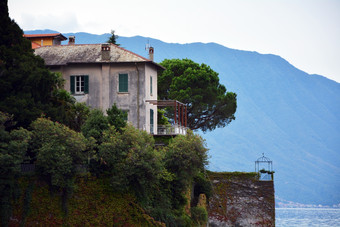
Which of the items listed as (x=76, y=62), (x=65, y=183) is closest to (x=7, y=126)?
(x=65, y=183)

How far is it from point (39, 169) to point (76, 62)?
1674cm

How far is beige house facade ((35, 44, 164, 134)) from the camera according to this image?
4850 centimetres

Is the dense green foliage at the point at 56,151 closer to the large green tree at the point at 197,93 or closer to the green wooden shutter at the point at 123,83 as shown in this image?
the green wooden shutter at the point at 123,83

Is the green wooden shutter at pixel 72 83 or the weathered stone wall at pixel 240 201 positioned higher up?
the green wooden shutter at pixel 72 83

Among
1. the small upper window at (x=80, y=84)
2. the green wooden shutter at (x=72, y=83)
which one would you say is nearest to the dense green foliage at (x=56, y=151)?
the small upper window at (x=80, y=84)

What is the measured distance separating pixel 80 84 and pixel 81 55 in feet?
8.07

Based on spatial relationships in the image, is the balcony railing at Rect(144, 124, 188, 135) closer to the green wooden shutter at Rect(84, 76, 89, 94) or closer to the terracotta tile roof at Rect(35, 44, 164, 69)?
the terracotta tile roof at Rect(35, 44, 164, 69)

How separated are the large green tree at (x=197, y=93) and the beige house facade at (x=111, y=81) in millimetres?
20103

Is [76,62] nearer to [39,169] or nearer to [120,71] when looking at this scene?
[120,71]

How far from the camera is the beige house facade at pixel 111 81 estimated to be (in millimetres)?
48500

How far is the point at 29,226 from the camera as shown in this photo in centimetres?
3247

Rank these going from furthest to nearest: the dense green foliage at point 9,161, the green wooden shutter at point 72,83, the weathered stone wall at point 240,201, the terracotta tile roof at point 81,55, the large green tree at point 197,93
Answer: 1. the large green tree at point 197,93
2. the weathered stone wall at point 240,201
3. the green wooden shutter at point 72,83
4. the terracotta tile roof at point 81,55
5. the dense green foliage at point 9,161

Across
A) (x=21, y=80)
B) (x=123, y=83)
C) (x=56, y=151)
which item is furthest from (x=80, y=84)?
(x=56, y=151)

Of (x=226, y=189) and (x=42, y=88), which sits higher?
(x=42, y=88)
